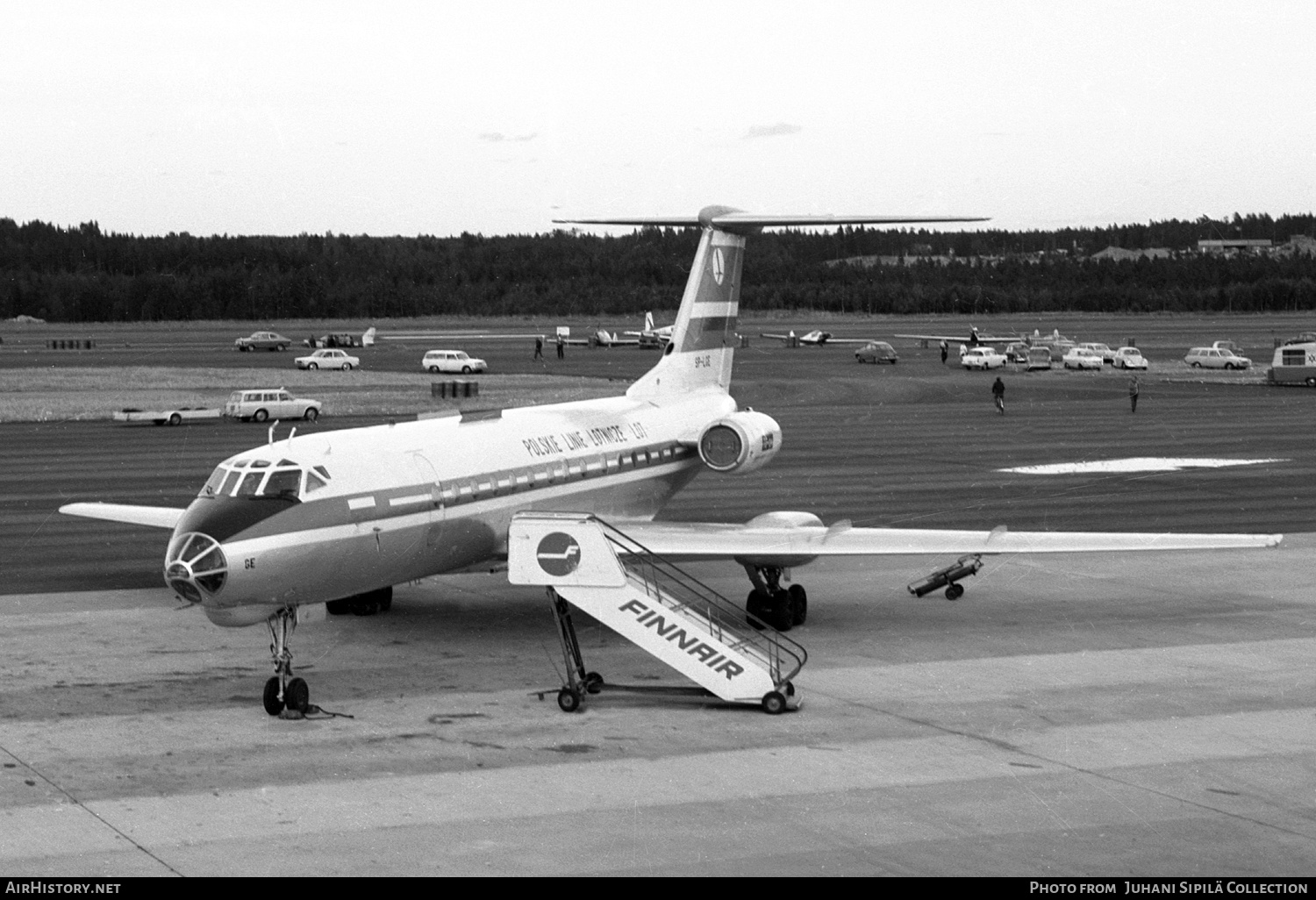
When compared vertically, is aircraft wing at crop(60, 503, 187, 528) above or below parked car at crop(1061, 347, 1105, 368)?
below

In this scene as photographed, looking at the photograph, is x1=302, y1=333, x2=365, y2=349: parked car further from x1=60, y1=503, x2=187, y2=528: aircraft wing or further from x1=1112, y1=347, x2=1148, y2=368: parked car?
x1=60, y1=503, x2=187, y2=528: aircraft wing

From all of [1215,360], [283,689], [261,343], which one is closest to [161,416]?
[283,689]

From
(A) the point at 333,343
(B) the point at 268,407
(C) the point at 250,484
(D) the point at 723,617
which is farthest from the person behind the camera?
(A) the point at 333,343

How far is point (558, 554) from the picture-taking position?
74.8 feet

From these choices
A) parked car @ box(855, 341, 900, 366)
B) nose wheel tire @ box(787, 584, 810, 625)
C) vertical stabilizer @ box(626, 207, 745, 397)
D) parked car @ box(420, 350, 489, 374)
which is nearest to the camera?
nose wheel tire @ box(787, 584, 810, 625)

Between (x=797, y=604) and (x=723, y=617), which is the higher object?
(x=797, y=604)

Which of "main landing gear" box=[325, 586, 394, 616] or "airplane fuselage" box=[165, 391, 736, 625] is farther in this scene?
"main landing gear" box=[325, 586, 394, 616]

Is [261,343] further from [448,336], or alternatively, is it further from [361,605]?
[361,605]

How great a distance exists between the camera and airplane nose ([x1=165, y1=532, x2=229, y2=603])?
826 inches

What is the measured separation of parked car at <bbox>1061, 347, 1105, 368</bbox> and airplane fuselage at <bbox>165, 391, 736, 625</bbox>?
72166 millimetres

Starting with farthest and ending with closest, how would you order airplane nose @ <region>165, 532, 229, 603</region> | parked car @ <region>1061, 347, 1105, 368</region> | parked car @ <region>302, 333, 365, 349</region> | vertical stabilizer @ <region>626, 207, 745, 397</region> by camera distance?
parked car @ <region>302, 333, 365, 349</region>
parked car @ <region>1061, 347, 1105, 368</region>
vertical stabilizer @ <region>626, 207, 745, 397</region>
airplane nose @ <region>165, 532, 229, 603</region>

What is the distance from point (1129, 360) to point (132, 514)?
77.1 meters

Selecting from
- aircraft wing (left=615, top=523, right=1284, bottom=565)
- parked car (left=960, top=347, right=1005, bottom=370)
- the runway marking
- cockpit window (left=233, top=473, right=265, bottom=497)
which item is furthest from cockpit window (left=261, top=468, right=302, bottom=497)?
parked car (left=960, top=347, right=1005, bottom=370)
